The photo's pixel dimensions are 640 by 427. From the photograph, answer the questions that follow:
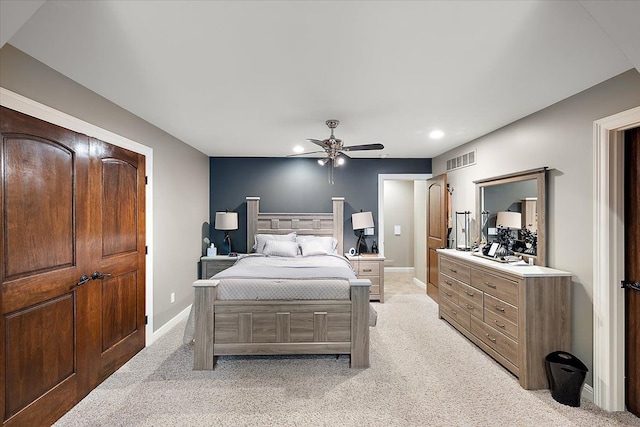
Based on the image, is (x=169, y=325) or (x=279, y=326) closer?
(x=279, y=326)

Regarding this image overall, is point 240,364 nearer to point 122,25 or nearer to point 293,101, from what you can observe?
point 293,101

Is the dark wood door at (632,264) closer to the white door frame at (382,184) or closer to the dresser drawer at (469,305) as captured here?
the dresser drawer at (469,305)

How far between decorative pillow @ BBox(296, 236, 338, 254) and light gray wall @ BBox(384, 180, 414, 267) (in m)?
2.60

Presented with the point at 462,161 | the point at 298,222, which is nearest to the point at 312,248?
the point at 298,222

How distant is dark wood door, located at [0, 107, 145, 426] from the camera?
183 cm

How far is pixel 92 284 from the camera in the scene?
247 centimetres

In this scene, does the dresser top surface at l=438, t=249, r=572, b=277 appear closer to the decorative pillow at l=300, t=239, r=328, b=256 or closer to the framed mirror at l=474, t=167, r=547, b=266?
the framed mirror at l=474, t=167, r=547, b=266

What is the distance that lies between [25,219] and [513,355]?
3879mm

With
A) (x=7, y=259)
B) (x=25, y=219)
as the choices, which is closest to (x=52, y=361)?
(x=7, y=259)

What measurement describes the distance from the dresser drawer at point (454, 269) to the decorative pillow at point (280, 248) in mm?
2136

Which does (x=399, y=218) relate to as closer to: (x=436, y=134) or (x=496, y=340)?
(x=436, y=134)

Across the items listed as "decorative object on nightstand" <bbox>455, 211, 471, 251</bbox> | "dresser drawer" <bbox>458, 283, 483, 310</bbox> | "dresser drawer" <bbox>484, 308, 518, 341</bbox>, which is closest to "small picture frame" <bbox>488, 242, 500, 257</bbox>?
"dresser drawer" <bbox>458, 283, 483, 310</bbox>

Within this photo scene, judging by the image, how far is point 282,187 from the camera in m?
5.43

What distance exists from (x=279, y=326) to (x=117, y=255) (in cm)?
167
